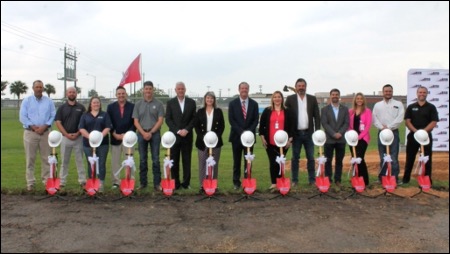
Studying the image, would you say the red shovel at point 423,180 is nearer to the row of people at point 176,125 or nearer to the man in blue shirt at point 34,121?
the row of people at point 176,125

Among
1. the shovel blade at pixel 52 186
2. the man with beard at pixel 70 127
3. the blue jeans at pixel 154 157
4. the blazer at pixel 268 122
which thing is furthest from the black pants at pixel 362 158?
the shovel blade at pixel 52 186

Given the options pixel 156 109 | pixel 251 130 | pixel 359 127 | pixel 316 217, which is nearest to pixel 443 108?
pixel 359 127

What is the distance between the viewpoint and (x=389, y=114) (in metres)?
7.84

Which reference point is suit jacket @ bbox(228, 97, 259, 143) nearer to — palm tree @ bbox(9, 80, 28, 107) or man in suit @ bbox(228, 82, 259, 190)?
man in suit @ bbox(228, 82, 259, 190)

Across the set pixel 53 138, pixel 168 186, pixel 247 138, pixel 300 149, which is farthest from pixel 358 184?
pixel 53 138

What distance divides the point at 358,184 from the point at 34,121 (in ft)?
19.4

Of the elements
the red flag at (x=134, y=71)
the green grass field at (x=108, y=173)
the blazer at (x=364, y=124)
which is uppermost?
the red flag at (x=134, y=71)

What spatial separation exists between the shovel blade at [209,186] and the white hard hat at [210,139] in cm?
59

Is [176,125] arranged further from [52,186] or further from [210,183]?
[52,186]

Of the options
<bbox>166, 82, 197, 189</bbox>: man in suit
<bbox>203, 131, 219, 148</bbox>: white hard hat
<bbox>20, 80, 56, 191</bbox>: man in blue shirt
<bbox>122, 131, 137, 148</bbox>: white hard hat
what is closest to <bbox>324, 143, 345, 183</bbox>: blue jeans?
<bbox>203, 131, 219, 148</bbox>: white hard hat

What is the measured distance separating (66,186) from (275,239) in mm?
4429

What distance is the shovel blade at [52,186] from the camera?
21.9 ft

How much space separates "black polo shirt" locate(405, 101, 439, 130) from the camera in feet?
25.1

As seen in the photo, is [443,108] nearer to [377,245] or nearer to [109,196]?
[377,245]
